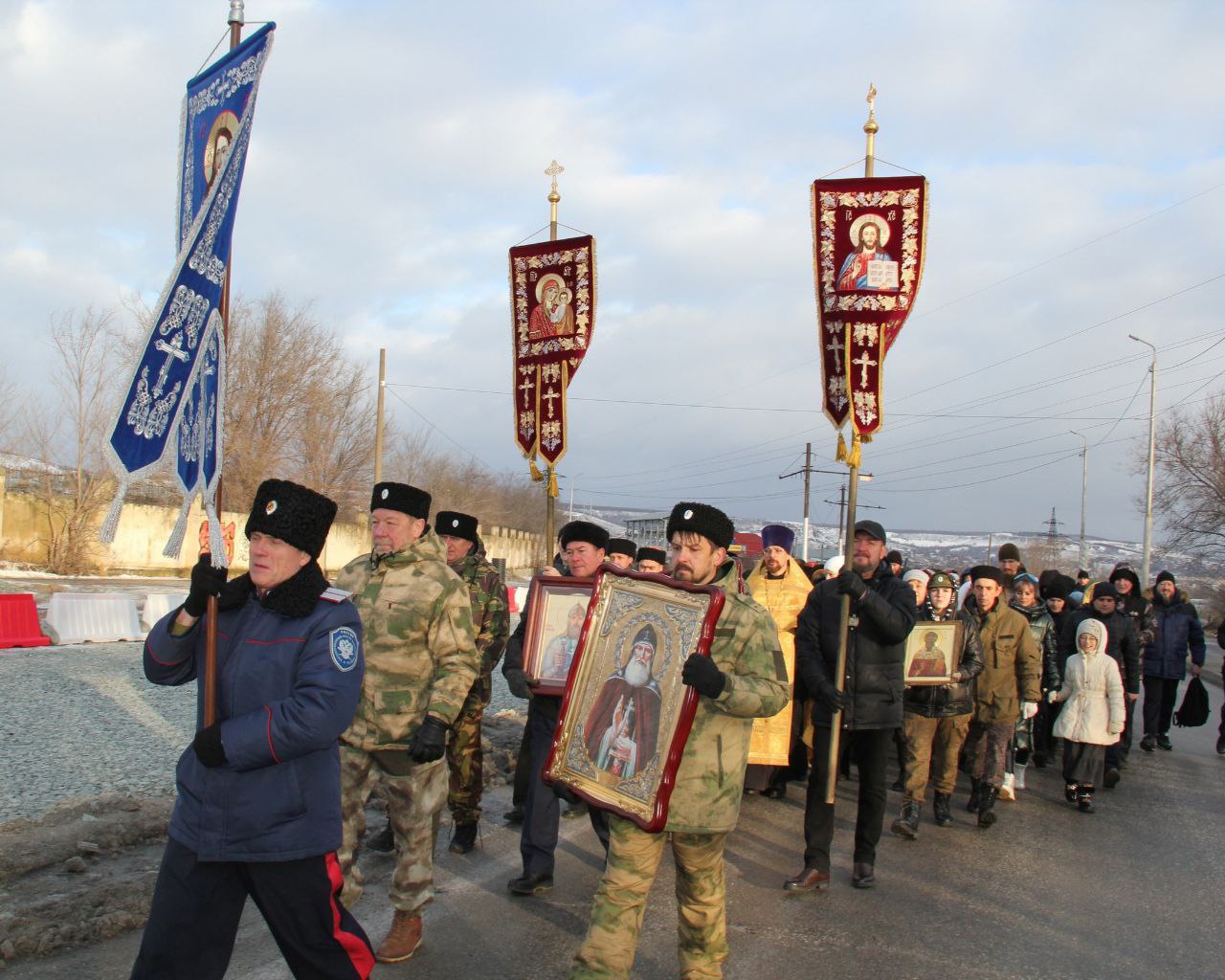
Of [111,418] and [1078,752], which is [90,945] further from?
[1078,752]

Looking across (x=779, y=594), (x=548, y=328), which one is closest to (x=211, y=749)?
(x=779, y=594)

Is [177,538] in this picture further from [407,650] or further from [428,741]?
[428,741]

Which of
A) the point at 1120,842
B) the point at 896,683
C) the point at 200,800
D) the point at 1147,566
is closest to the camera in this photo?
the point at 200,800

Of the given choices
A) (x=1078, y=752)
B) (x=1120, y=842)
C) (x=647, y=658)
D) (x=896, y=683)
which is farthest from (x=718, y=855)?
(x=1078, y=752)

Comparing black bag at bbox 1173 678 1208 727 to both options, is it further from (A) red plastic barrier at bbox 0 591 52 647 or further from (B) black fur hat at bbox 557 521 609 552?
(A) red plastic barrier at bbox 0 591 52 647

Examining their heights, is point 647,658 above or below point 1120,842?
above

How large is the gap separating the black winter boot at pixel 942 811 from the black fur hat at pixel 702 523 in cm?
470

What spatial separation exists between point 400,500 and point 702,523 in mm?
1468

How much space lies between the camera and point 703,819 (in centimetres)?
417

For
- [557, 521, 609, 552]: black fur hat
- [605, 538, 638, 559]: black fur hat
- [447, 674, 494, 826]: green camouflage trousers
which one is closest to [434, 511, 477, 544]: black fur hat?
[557, 521, 609, 552]: black fur hat

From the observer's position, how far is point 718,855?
4.30 metres

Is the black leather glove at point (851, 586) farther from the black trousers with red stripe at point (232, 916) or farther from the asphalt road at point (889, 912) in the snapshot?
the black trousers with red stripe at point (232, 916)

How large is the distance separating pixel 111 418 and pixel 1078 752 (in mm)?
8279

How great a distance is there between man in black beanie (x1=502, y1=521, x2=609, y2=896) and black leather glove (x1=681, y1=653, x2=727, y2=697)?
4.36 ft
